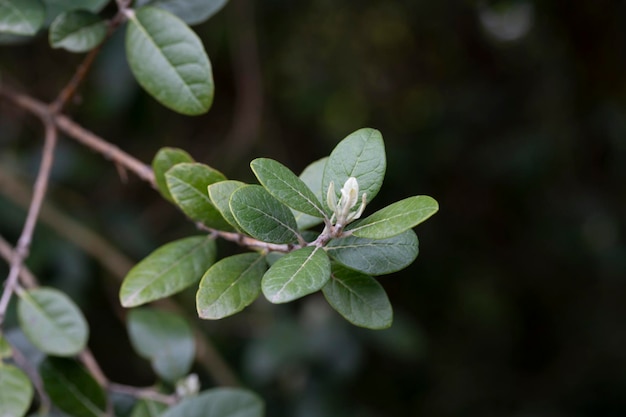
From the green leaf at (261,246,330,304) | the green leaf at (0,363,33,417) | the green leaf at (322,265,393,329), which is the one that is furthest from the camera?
the green leaf at (0,363,33,417)

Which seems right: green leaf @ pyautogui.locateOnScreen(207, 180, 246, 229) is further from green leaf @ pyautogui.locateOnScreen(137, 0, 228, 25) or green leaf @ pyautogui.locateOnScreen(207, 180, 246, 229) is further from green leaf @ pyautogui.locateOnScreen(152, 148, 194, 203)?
green leaf @ pyautogui.locateOnScreen(137, 0, 228, 25)

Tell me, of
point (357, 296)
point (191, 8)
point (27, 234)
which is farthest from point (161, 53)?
point (357, 296)

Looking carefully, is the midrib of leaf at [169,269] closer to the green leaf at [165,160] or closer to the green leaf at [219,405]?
the green leaf at [165,160]

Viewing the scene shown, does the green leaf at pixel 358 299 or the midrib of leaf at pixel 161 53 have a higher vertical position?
the midrib of leaf at pixel 161 53

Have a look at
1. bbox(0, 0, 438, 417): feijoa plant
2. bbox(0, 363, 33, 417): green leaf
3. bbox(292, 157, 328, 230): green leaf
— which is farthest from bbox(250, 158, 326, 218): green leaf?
bbox(0, 363, 33, 417): green leaf

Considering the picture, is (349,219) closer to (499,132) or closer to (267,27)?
(267,27)

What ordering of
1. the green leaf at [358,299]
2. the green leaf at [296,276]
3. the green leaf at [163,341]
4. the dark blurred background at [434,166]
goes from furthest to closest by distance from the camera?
the dark blurred background at [434,166]
the green leaf at [163,341]
the green leaf at [358,299]
the green leaf at [296,276]

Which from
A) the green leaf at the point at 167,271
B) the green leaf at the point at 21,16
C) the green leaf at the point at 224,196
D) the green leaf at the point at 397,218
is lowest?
the green leaf at the point at 167,271

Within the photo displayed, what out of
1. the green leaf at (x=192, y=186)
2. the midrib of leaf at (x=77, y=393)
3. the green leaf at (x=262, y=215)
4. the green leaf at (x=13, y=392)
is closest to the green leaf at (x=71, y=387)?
the midrib of leaf at (x=77, y=393)
